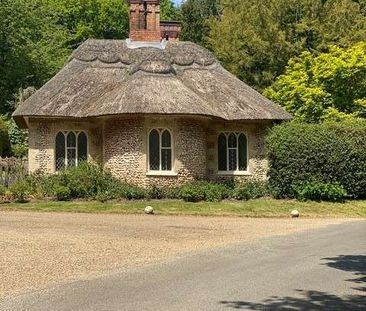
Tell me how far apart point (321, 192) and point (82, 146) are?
36.0ft

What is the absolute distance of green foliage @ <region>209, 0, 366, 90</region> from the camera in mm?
46281

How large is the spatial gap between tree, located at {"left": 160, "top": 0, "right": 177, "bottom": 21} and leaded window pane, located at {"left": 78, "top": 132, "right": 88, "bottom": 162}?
38521mm

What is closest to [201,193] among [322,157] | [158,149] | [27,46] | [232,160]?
[158,149]

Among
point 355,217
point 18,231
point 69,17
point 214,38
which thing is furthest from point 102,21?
point 18,231

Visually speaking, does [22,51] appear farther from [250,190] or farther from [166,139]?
[250,190]

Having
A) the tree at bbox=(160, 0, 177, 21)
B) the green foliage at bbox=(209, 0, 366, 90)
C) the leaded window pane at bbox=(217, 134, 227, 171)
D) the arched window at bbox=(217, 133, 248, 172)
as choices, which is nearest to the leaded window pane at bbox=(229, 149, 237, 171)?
the arched window at bbox=(217, 133, 248, 172)

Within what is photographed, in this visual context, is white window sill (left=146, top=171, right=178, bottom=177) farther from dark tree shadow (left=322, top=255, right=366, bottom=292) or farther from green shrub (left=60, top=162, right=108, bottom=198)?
dark tree shadow (left=322, top=255, right=366, bottom=292)

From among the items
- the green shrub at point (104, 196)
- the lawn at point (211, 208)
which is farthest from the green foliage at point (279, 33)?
the green shrub at point (104, 196)

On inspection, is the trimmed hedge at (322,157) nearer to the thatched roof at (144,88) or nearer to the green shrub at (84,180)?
the thatched roof at (144,88)

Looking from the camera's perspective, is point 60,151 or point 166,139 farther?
point 60,151

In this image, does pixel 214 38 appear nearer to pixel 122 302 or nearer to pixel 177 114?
pixel 177 114

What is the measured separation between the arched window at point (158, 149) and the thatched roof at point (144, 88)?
149cm

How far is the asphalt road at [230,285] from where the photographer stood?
8422 millimetres

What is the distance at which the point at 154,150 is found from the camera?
1045 inches
